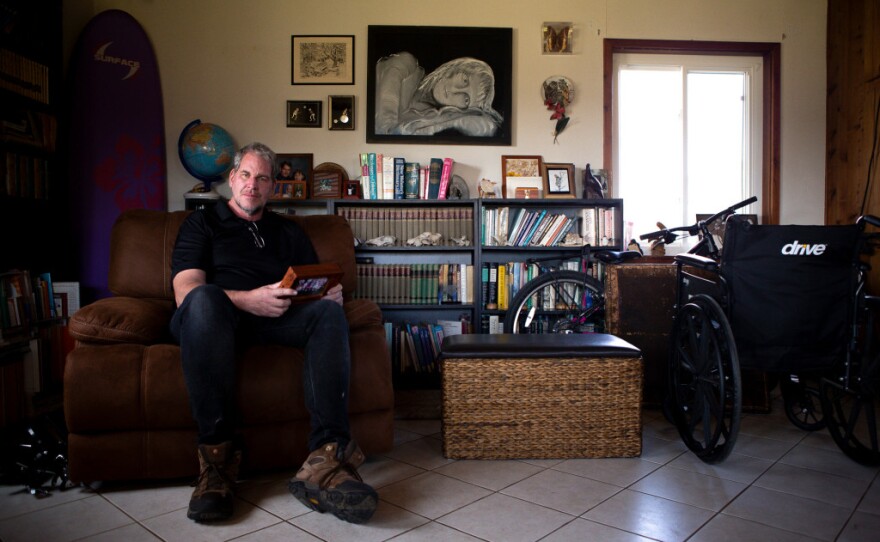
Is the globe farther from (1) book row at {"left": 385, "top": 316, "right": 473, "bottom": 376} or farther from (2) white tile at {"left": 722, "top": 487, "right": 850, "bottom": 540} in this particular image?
(2) white tile at {"left": 722, "top": 487, "right": 850, "bottom": 540}

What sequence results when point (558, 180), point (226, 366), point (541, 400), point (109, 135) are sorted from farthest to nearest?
1. point (558, 180)
2. point (109, 135)
3. point (541, 400)
4. point (226, 366)

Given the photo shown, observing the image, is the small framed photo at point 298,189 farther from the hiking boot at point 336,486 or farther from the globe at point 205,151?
the hiking boot at point 336,486

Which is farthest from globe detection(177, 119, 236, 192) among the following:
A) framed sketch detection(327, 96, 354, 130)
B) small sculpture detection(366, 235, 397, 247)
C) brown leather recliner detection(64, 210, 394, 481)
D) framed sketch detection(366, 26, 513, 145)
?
brown leather recliner detection(64, 210, 394, 481)

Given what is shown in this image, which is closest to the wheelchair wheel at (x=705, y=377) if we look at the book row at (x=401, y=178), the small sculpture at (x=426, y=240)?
the small sculpture at (x=426, y=240)

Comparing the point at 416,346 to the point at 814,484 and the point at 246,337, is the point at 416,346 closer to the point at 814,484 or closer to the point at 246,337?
the point at 246,337

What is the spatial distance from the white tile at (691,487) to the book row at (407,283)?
1.66 meters

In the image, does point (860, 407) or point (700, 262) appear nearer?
point (860, 407)

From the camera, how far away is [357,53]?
3.53m

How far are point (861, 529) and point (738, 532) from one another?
32 centimetres

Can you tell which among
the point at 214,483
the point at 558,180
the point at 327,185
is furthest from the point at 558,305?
the point at 214,483

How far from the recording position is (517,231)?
3.43 m

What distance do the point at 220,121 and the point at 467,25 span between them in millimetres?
1561

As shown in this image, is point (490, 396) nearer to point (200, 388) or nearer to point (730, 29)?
point (200, 388)

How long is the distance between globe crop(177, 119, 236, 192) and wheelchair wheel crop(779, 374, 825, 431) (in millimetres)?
2969
